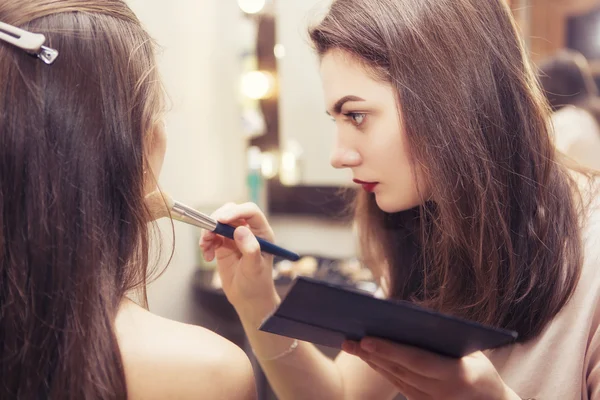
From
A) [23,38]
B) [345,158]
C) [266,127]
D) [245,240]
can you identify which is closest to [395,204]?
[345,158]

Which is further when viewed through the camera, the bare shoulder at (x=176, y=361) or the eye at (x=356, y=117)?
the eye at (x=356, y=117)

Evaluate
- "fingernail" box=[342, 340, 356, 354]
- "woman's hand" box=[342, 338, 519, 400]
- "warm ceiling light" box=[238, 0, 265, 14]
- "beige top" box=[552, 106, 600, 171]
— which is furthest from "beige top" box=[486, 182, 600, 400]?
"warm ceiling light" box=[238, 0, 265, 14]

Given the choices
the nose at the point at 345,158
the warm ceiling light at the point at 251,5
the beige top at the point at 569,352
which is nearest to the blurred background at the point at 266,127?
the warm ceiling light at the point at 251,5

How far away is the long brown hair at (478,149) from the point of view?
2.17 ft

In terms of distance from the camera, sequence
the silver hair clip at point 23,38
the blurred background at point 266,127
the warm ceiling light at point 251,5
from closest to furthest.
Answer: the silver hair clip at point 23,38 → the blurred background at point 266,127 → the warm ceiling light at point 251,5

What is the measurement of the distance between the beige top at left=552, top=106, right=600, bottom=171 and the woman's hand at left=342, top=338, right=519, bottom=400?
1100 mm

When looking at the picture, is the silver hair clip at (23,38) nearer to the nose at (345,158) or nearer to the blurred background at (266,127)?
the nose at (345,158)

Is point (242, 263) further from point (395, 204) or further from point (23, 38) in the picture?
point (23, 38)

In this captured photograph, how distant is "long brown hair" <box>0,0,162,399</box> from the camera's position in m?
0.46

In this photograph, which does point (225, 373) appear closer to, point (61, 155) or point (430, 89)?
point (61, 155)

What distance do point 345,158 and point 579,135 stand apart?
3.77ft

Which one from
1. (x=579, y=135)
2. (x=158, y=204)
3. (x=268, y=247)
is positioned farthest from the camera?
(x=579, y=135)

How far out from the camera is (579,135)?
5.25 feet

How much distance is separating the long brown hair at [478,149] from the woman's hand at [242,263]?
223 millimetres
